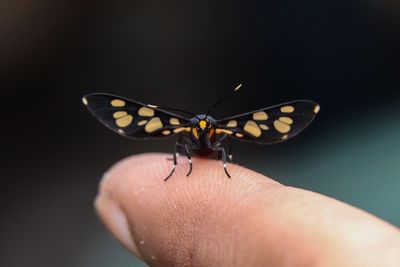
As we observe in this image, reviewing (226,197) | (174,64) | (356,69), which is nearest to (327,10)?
(356,69)

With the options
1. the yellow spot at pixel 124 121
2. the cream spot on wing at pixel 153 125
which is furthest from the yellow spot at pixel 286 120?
the yellow spot at pixel 124 121

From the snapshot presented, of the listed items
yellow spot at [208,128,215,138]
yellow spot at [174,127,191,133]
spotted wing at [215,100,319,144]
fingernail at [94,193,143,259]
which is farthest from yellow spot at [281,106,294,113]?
fingernail at [94,193,143,259]

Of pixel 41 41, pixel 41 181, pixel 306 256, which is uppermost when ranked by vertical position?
pixel 41 41

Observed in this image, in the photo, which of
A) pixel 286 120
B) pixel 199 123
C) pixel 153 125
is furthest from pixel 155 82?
pixel 286 120

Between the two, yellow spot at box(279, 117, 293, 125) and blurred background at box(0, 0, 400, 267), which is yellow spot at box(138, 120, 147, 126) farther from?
blurred background at box(0, 0, 400, 267)

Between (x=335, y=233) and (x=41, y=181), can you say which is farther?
(x=41, y=181)

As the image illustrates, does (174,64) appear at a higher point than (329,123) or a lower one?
higher

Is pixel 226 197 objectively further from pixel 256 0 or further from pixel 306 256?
pixel 256 0
